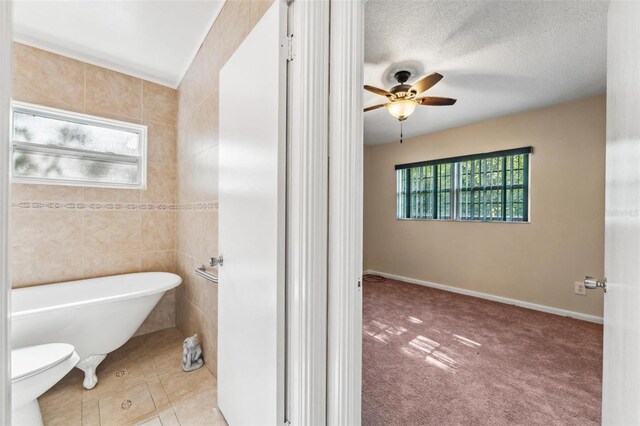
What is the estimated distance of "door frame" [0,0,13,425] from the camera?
1.44 feet

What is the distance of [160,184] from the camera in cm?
260

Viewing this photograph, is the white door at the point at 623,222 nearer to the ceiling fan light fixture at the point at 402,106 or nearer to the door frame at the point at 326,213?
the door frame at the point at 326,213

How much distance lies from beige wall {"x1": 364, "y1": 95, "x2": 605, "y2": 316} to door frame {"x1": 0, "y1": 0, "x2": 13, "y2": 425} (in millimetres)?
3984

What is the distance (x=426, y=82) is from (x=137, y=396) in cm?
294

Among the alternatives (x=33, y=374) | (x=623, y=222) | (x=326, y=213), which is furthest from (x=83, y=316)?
(x=623, y=222)

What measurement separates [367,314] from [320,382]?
2.14 meters

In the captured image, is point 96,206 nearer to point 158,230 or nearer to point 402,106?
point 158,230

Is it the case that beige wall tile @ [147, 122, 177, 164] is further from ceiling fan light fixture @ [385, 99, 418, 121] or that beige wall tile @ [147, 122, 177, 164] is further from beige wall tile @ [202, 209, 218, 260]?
ceiling fan light fixture @ [385, 99, 418, 121]

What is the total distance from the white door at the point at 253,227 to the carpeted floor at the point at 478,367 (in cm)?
75

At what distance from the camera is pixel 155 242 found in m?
2.56

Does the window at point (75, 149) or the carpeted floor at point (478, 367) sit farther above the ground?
the window at point (75, 149)

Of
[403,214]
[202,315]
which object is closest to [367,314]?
[202,315]

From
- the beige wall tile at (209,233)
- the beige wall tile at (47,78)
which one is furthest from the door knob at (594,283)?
the beige wall tile at (47,78)

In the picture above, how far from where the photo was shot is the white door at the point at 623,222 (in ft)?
1.93
